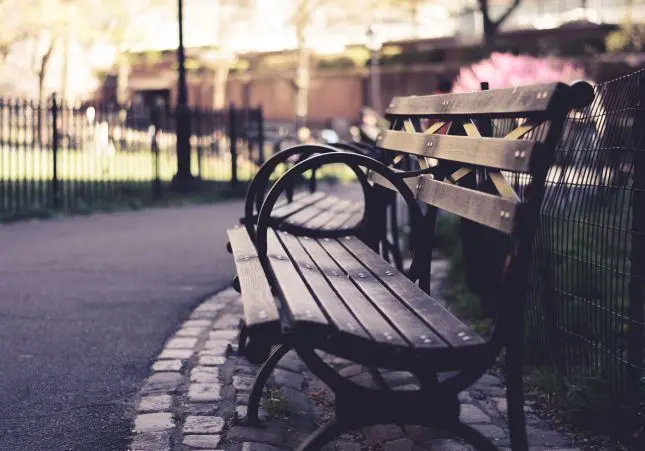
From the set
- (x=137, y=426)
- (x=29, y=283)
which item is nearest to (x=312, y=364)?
(x=137, y=426)

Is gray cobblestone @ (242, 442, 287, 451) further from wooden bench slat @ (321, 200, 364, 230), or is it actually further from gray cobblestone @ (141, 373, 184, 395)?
wooden bench slat @ (321, 200, 364, 230)

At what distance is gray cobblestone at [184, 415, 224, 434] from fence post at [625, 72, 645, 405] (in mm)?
1540

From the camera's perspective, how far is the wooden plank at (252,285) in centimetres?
279

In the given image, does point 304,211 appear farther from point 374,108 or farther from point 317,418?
point 374,108

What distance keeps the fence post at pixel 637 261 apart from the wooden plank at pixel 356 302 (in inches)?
40.6

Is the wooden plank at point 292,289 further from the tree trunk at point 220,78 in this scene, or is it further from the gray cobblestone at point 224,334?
the tree trunk at point 220,78

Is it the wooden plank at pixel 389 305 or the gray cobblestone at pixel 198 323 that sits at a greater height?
the wooden plank at pixel 389 305

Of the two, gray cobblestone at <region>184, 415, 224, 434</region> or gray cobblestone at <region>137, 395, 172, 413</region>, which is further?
gray cobblestone at <region>137, 395, 172, 413</region>

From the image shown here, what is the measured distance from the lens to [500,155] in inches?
121

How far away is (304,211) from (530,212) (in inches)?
115

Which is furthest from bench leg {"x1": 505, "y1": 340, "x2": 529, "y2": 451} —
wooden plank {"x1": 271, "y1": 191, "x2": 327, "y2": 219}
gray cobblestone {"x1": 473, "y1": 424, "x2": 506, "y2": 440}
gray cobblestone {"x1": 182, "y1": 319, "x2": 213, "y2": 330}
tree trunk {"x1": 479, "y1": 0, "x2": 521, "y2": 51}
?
tree trunk {"x1": 479, "y1": 0, "x2": 521, "y2": 51}

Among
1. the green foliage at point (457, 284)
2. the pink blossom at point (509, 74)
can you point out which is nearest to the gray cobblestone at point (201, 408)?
the green foliage at point (457, 284)

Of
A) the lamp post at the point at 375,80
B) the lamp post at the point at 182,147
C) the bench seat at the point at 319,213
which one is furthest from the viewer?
the lamp post at the point at 375,80

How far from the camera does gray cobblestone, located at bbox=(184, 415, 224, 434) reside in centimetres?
370
